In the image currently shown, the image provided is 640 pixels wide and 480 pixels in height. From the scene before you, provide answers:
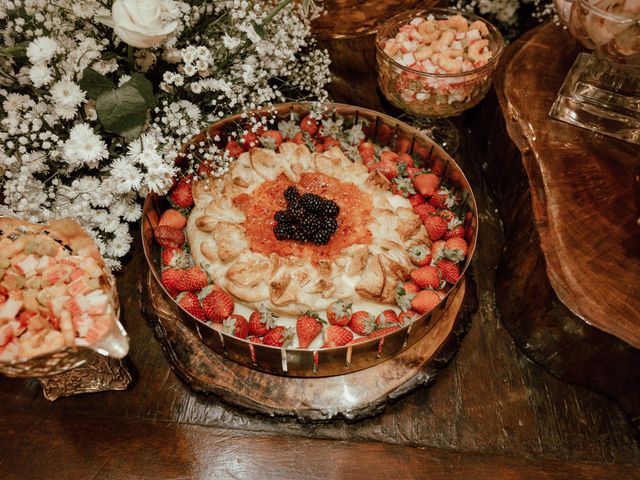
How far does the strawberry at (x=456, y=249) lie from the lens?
77.4 inches

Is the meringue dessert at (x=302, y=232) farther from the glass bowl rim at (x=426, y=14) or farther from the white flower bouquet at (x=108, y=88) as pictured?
the glass bowl rim at (x=426, y=14)

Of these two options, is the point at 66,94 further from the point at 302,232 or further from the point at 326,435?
the point at 326,435

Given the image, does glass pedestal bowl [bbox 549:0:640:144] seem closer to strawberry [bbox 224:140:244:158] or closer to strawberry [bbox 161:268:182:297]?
strawberry [bbox 224:140:244:158]

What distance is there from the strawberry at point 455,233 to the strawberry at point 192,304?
3.24 feet

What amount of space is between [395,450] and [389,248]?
2.35 feet

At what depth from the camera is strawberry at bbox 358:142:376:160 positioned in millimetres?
2320

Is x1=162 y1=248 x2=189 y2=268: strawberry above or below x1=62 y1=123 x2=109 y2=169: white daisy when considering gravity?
below

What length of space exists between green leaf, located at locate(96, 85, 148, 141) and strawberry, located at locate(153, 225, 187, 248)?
0.37 m

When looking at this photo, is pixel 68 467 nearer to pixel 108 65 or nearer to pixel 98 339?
pixel 98 339

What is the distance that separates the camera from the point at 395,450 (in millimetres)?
1839

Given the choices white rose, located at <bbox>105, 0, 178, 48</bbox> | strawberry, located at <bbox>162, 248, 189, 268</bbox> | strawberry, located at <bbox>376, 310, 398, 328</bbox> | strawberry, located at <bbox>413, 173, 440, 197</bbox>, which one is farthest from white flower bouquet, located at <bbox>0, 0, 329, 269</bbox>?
strawberry, located at <bbox>376, 310, 398, 328</bbox>

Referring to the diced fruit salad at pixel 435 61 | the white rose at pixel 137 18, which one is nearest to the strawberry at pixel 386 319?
the diced fruit salad at pixel 435 61

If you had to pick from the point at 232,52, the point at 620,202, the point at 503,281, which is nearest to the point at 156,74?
the point at 232,52

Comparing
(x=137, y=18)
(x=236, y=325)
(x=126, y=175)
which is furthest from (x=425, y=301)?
(x=137, y=18)
